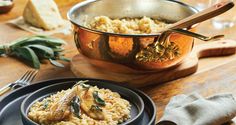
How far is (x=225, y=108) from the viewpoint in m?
1.28

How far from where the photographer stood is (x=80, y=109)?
1.15 meters

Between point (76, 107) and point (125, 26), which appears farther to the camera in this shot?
point (125, 26)

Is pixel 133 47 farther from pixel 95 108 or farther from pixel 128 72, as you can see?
pixel 95 108

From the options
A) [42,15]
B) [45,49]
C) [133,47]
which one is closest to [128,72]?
[133,47]

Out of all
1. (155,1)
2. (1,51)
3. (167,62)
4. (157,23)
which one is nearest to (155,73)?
(167,62)

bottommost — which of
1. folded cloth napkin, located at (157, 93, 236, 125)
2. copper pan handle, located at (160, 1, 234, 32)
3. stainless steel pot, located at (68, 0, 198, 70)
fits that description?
folded cloth napkin, located at (157, 93, 236, 125)

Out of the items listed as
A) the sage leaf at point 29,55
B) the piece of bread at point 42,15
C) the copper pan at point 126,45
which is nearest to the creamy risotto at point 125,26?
the copper pan at point 126,45

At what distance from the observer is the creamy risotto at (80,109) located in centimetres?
112

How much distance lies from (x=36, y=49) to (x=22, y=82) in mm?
211

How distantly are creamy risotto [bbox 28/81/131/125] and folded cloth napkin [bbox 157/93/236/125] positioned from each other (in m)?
0.11

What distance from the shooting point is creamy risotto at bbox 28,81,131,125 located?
1119 mm

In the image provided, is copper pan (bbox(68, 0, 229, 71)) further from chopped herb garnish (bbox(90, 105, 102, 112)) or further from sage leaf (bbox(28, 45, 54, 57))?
chopped herb garnish (bbox(90, 105, 102, 112))

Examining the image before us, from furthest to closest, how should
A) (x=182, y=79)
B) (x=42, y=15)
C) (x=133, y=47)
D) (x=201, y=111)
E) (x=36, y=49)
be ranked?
1. (x=42, y=15)
2. (x=36, y=49)
3. (x=182, y=79)
4. (x=133, y=47)
5. (x=201, y=111)

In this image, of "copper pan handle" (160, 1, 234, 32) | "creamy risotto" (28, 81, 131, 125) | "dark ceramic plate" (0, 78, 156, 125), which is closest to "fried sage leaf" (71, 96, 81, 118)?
"creamy risotto" (28, 81, 131, 125)
